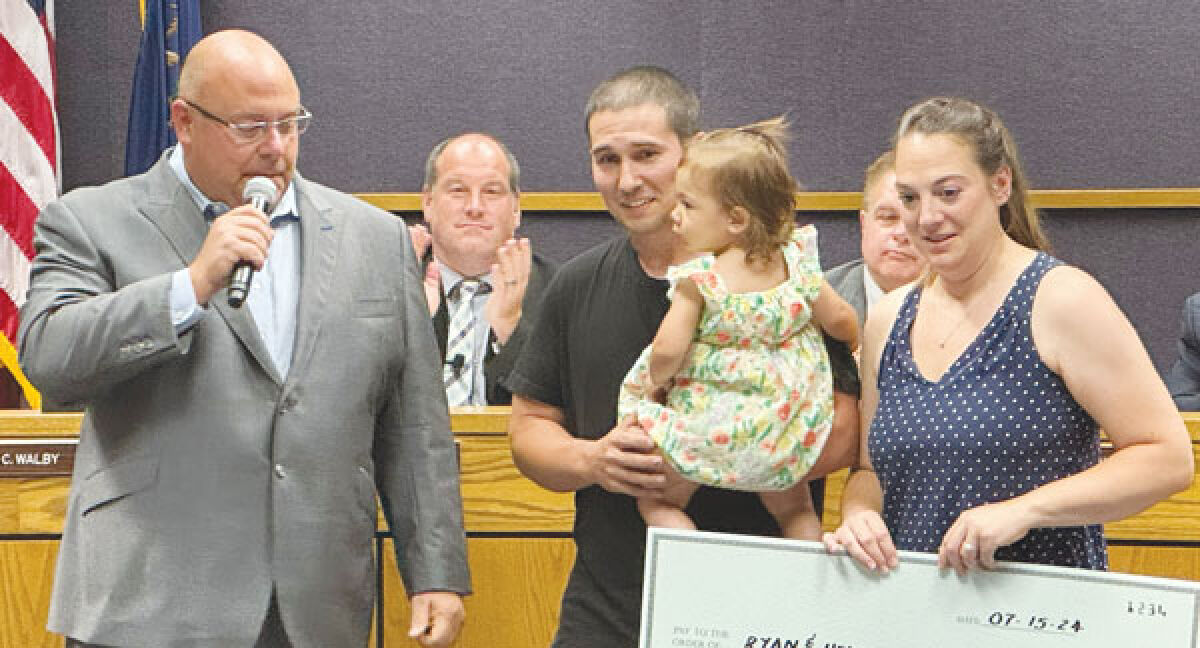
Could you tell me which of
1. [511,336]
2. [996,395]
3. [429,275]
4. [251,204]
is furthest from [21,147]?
[996,395]

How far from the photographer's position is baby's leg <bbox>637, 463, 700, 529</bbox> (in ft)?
7.07

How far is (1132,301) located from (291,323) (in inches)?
159

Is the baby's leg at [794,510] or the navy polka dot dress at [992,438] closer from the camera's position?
the navy polka dot dress at [992,438]

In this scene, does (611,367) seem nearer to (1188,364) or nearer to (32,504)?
(32,504)

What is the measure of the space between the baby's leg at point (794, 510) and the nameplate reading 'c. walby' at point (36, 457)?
159cm

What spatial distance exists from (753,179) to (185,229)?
2.86ft

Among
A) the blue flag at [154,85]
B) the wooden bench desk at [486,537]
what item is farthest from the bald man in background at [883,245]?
the blue flag at [154,85]

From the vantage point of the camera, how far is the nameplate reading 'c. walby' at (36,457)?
299cm

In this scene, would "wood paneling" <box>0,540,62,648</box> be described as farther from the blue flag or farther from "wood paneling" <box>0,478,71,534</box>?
the blue flag

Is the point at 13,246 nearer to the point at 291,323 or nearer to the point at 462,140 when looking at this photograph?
the point at 462,140

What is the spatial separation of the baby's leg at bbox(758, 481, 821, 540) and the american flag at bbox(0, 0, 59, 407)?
3.13m

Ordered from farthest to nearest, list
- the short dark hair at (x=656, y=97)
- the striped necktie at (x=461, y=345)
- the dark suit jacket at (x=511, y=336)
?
the striped necktie at (x=461, y=345), the dark suit jacket at (x=511, y=336), the short dark hair at (x=656, y=97)

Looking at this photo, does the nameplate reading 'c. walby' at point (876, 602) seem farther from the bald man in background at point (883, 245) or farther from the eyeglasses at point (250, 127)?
the bald man in background at point (883, 245)

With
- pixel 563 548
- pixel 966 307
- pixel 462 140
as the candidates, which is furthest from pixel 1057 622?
pixel 462 140
